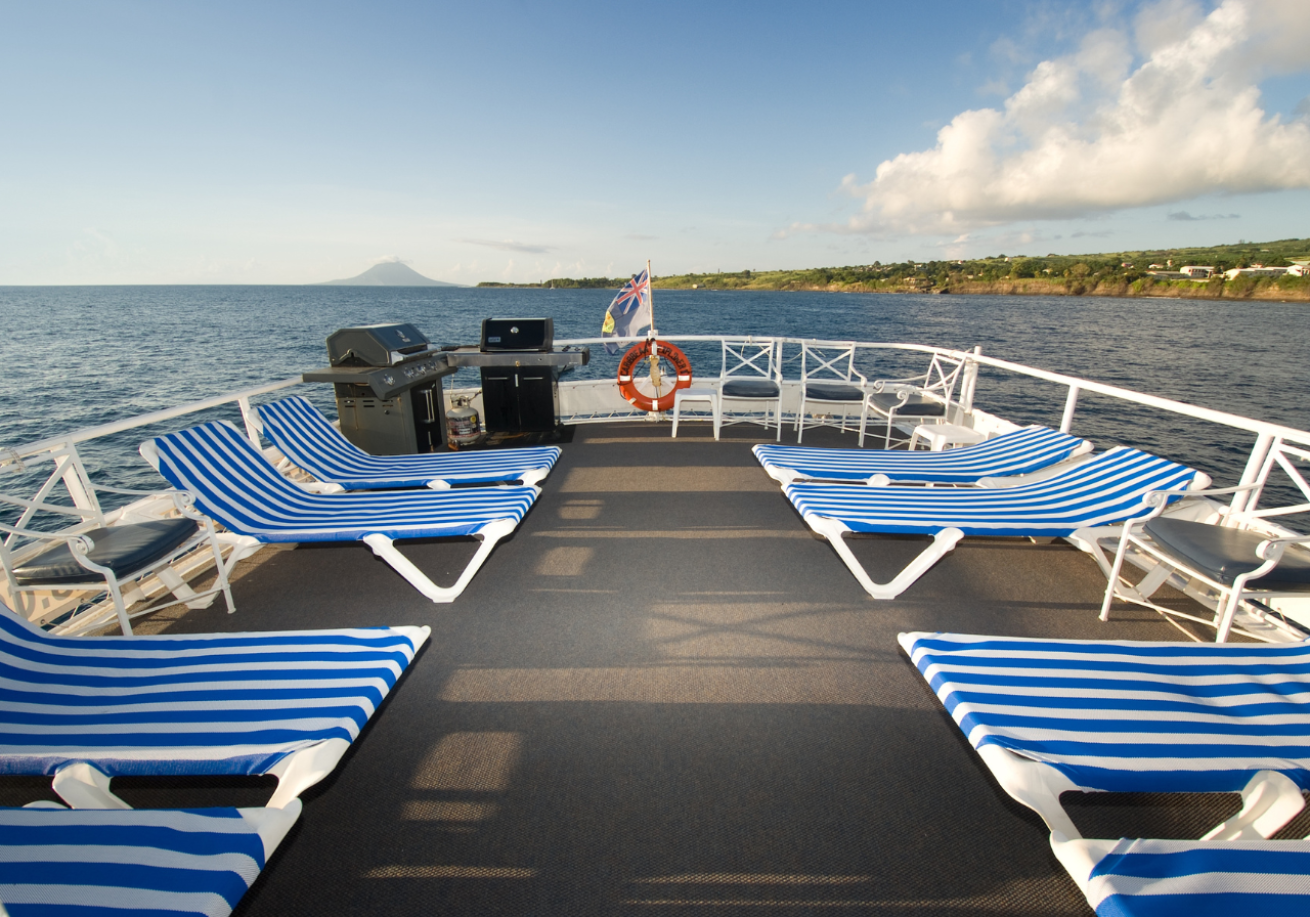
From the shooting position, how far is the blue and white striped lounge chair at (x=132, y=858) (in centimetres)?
96

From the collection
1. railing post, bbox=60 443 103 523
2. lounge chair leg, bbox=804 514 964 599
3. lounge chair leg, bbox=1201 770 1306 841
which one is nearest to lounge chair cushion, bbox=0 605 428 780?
railing post, bbox=60 443 103 523

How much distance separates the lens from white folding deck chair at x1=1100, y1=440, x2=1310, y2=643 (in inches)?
81.9

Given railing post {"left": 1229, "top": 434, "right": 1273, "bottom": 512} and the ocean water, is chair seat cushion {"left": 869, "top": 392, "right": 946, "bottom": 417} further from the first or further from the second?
the ocean water

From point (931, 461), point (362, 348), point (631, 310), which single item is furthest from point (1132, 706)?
point (631, 310)

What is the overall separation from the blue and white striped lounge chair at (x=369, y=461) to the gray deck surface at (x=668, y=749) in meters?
0.43

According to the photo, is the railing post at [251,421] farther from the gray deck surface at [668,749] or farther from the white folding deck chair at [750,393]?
the white folding deck chair at [750,393]

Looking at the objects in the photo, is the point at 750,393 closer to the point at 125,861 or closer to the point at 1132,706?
the point at 1132,706

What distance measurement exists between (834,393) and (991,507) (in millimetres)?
2728

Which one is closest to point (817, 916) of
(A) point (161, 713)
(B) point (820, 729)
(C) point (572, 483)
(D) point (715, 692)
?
(B) point (820, 729)

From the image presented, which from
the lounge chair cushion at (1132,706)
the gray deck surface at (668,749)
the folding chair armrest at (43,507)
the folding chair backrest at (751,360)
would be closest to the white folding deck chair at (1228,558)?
the gray deck surface at (668,749)

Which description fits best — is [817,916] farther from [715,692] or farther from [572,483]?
[572,483]

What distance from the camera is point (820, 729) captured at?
6.37 feet

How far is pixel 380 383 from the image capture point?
13.6ft

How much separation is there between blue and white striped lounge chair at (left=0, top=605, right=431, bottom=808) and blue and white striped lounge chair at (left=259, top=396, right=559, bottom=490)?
1.57 metres
